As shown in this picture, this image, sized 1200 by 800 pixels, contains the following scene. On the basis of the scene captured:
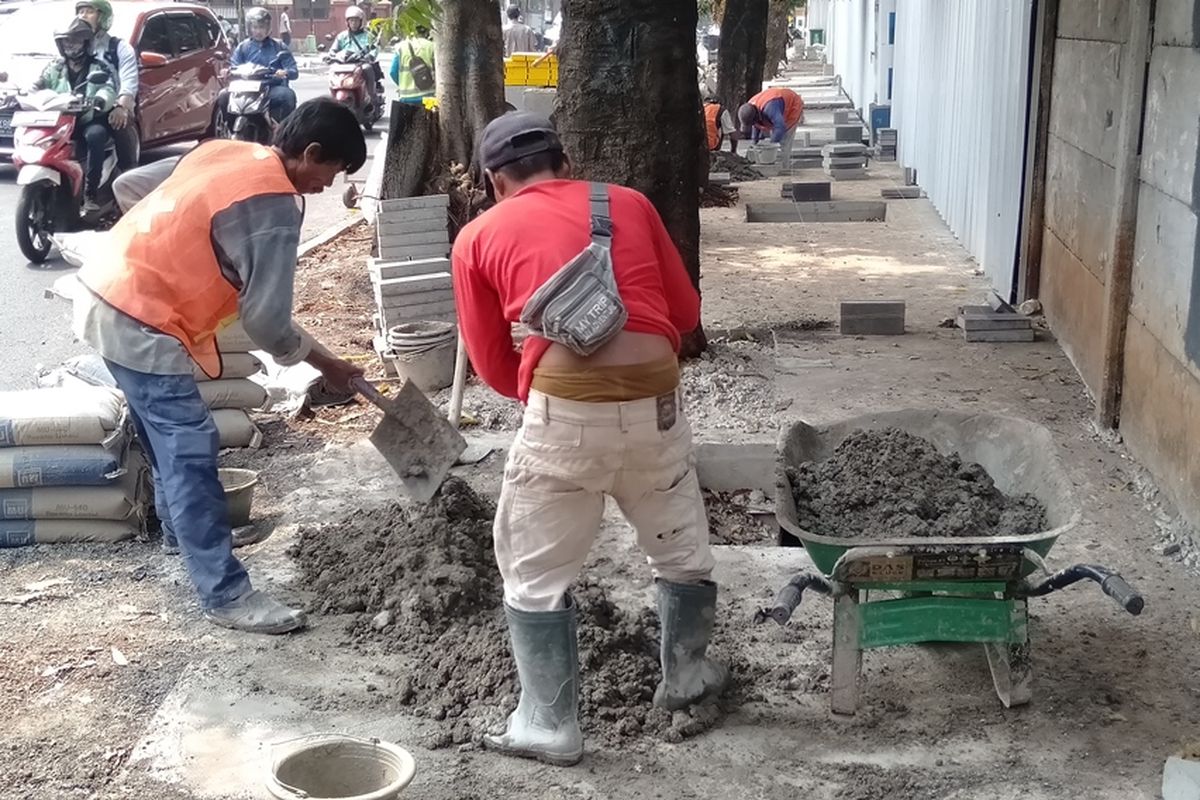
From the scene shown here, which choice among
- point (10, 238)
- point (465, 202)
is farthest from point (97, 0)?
point (465, 202)

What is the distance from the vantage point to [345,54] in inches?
805

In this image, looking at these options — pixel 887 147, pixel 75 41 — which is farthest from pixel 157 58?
pixel 887 147

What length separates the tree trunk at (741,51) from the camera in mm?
19438

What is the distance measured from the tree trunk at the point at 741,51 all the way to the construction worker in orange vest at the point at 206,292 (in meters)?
15.9

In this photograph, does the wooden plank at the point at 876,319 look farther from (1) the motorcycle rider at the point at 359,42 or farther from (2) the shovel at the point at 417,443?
(1) the motorcycle rider at the point at 359,42

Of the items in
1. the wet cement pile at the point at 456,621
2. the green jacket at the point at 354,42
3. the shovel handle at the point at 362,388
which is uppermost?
the green jacket at the point at 354,42

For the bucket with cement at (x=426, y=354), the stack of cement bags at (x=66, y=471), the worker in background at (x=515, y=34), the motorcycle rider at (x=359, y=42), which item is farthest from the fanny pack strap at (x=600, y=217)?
the worker in background at (x=515, y=34)

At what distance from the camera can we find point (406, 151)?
30.3ft

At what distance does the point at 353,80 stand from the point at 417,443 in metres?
15.9

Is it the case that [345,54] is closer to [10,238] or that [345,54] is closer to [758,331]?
[10,238]

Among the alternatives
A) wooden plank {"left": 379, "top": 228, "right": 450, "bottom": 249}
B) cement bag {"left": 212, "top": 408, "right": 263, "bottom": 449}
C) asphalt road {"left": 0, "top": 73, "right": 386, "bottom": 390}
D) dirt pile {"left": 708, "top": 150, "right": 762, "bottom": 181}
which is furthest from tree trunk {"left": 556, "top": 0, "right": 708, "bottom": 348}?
dirt pile {"left": 708, "top": 150, "right": 762, "bottom": 181}

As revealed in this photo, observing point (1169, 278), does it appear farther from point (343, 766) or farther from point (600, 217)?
point (343, 766)

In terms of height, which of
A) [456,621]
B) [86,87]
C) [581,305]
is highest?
[86,87]

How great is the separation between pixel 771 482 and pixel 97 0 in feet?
27.9
